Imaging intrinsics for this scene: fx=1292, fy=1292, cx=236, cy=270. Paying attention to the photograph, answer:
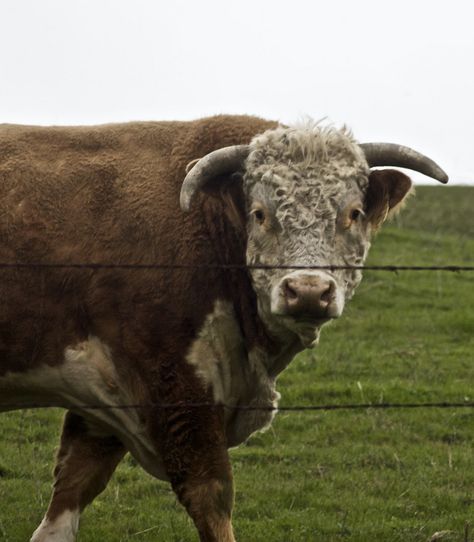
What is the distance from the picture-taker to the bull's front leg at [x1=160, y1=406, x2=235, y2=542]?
21.8 ft

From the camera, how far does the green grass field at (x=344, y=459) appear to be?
8242 millimetres

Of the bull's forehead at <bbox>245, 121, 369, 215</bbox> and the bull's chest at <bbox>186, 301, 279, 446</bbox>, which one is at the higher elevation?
the bull's forehead at <bbox>245, 121, 369, 215</bbox>

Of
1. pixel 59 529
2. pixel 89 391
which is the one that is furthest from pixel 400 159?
pixel 59 529

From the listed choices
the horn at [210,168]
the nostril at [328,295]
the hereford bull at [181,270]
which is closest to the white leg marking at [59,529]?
the hereford bull at [181,270]

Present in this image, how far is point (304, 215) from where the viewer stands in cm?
646

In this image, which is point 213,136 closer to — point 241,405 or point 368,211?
point 368,211

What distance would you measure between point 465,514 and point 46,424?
148 inches

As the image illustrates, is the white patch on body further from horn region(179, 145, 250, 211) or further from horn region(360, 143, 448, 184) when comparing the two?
horn region(360, 143, 448, 184)

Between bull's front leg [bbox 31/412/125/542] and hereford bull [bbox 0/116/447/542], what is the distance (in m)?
0.44

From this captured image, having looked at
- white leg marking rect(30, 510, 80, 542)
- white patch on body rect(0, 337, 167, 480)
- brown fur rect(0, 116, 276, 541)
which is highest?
brown fur rect(0, 116, 276, 541)

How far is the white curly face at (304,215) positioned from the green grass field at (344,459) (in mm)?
2129

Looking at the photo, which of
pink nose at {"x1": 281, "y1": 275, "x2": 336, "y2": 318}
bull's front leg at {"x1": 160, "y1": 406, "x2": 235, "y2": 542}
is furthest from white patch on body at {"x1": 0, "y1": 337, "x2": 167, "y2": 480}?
pink nose at {"x1": 281, "y1": 275, "x2": 336, "y2": 318}

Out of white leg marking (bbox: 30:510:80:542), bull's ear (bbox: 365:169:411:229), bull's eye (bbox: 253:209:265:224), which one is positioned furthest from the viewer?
white leg marking (bbox: 30:510:80:542)

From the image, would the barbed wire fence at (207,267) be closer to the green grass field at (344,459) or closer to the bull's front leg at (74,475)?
the bull's front leg at (74,475)
